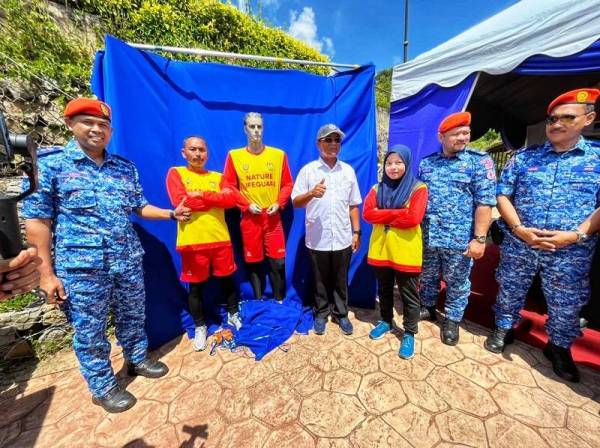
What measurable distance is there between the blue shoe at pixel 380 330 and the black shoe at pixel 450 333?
19.4 inches

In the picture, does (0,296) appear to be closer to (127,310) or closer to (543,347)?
(127,310)

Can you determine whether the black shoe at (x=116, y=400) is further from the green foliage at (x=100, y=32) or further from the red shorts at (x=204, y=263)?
the green foliage at (x=100, y=32)

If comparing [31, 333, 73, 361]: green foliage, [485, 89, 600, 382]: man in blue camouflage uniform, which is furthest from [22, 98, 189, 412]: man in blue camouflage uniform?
[485, 89, 600, 382]: man in blue camouflage uniform

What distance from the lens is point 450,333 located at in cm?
235

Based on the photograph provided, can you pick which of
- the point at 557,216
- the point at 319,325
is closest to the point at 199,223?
the point at 319,325

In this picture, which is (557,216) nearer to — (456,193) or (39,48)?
(456,193)

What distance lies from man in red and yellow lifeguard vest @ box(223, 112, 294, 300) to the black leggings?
5cm

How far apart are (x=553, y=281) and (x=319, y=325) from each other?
191 cm

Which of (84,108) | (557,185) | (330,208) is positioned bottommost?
(330,208)

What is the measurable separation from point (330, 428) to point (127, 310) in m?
1.64

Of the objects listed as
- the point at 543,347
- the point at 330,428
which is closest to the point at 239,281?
the point at 330,428

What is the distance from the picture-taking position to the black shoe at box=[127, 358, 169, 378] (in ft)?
6.78

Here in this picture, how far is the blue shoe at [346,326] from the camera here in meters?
2.53

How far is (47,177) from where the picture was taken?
4.88 feet
